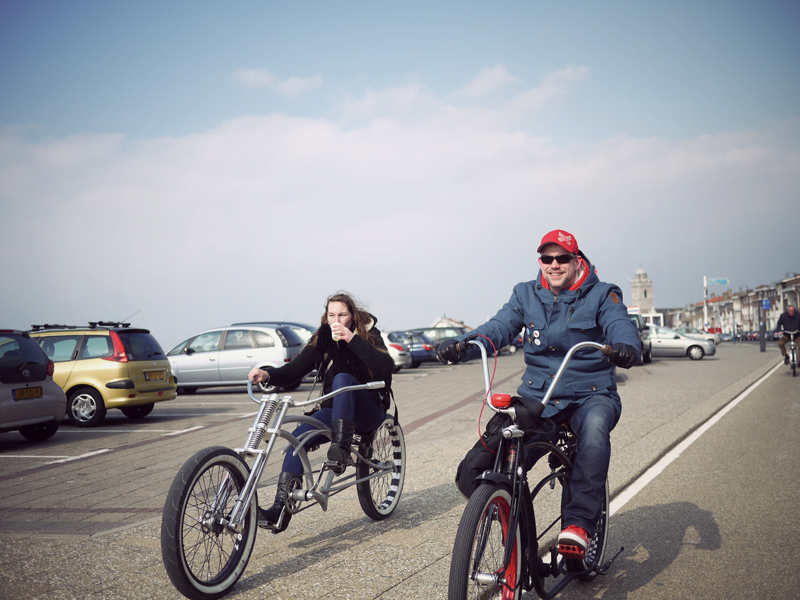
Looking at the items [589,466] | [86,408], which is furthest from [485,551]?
[86,408]

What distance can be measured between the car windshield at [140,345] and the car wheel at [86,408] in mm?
901

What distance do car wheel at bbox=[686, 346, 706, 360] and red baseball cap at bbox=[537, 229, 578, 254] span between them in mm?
29259

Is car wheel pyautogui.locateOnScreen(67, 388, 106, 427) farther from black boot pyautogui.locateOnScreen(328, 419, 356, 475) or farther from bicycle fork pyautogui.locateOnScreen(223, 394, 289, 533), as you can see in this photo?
bicycle fork pyautogui.locateOnScreen(223, 394, 289, 533)

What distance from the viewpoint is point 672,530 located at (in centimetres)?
466

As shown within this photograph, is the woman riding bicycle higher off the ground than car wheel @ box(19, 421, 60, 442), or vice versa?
the woman riding bicycle

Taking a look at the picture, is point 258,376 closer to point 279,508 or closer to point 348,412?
point 348,412

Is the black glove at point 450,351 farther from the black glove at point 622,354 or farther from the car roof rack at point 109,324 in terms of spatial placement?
the car roof rack at point 109,324

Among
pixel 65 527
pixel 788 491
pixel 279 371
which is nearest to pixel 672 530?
pixel 788 491

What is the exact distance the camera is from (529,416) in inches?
116

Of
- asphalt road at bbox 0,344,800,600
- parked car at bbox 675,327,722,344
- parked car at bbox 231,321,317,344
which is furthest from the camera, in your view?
parked car at bbox 675,327,722,344

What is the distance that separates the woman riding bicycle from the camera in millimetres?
4438

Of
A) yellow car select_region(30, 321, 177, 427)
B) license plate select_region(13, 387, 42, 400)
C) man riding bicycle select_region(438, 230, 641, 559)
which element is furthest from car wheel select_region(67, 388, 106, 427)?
man riding bicycle select_region(438, 230, 641, 559)

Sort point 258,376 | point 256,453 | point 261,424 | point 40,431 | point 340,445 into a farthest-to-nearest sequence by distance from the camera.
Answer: point 40,431 → point 340,445 → point 258,376 → point 261,424 → point 256,453

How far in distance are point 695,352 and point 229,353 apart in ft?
70.6
